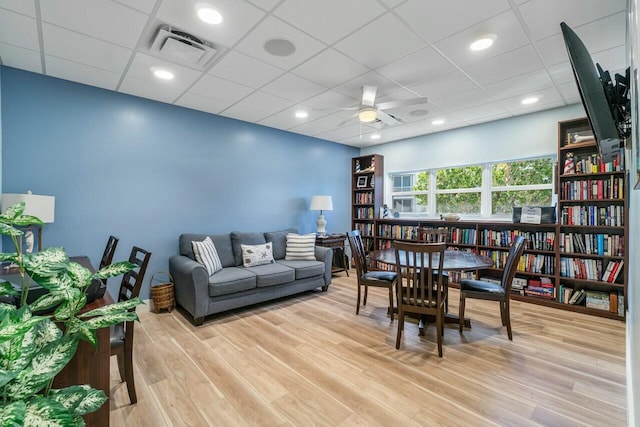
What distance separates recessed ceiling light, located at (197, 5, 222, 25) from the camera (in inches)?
78.4

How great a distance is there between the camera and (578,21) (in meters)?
2.13

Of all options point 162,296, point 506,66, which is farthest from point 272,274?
point 506,66

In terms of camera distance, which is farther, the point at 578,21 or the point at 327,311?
the point at 327,311

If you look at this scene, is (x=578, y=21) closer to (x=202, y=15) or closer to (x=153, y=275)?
(x=202, y=15)

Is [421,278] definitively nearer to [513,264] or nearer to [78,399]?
[513,264]

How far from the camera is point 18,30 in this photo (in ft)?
7.30

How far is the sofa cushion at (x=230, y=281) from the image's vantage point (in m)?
3.17

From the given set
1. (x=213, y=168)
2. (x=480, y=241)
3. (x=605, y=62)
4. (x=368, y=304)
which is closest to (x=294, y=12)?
(x=213, y=168)

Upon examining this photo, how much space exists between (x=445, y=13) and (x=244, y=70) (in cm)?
183

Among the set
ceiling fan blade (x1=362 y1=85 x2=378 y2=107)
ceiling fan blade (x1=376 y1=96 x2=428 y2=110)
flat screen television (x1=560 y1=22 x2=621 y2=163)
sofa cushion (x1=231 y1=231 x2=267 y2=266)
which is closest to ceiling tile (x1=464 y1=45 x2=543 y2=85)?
ceiling fan blade (x1=376 y1=96 x2=428 y2=110)

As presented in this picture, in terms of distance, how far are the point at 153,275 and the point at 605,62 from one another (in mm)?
5346

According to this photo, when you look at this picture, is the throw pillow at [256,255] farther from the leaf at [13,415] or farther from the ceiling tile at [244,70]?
the leaf at [13,415]

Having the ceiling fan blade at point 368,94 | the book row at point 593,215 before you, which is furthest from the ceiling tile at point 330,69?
the book row at point 593,215

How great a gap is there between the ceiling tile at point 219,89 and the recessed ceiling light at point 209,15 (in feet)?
3.09
